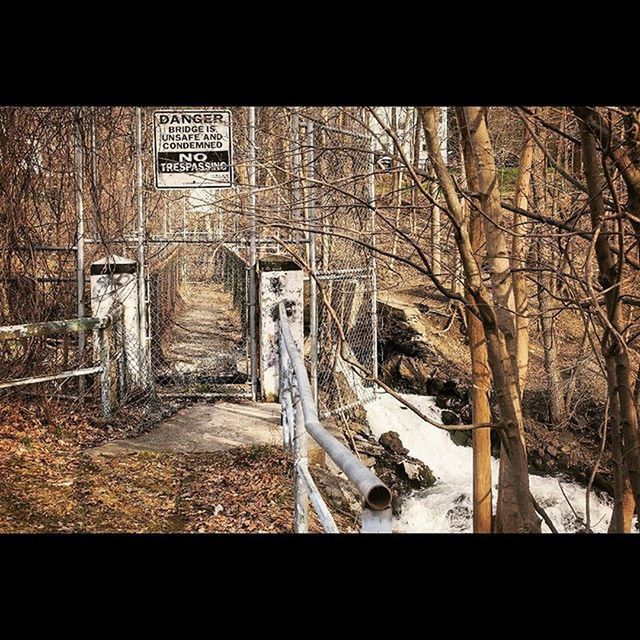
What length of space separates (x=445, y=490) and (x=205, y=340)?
4748mm

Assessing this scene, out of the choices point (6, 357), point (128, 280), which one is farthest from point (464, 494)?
point (6, 357)

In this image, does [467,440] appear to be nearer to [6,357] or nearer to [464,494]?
[464,494]

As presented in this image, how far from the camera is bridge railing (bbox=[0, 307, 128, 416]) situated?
263 inches

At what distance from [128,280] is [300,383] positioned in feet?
16.5

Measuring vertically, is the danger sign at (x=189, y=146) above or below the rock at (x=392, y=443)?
above

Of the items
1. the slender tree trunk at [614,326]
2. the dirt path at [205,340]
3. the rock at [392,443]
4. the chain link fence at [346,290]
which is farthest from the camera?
the rock at [392,443]

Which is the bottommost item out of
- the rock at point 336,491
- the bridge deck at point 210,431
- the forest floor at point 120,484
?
the rock at point 336,491

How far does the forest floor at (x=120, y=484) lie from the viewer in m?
5.44

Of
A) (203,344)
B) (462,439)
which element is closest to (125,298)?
(203,344)

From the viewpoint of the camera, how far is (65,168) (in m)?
8.26

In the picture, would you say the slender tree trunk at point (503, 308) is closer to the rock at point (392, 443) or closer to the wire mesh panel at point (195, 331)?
the wire mesh panel at point (195, 331)

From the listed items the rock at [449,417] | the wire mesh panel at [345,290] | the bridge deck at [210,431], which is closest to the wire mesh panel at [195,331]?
the bridge deck at [210,431]

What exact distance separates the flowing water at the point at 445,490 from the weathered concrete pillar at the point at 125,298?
154 inches

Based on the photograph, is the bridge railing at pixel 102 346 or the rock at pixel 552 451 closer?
the bridge railing at pixel 102 346
